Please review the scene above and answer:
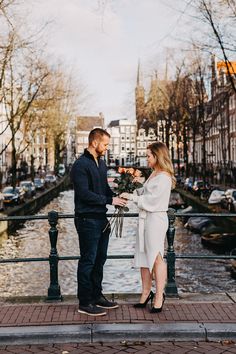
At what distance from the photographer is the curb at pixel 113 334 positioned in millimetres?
4805

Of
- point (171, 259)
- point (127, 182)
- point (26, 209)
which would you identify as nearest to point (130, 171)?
point (127, 182)

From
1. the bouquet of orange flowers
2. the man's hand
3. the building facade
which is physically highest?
the building facade

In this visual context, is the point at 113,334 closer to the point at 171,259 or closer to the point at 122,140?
the point at 171,259

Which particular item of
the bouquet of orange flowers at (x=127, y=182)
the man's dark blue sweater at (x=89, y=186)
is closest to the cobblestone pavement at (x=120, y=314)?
the bouquet of orange flowers at (x=127, y=182)

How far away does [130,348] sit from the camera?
15.4 ft

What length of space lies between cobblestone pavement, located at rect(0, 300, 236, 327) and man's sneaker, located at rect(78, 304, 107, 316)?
41 mm

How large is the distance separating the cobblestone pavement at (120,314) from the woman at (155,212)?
199mm

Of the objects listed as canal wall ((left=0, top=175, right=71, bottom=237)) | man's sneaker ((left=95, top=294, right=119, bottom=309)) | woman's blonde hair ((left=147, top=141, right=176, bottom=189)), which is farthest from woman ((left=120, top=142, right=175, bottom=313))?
canal wall ((left=0, top=175, right=71, bottom=237))

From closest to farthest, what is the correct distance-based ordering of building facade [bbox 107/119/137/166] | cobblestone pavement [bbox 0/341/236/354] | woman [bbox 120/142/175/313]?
cobblestone pavement [bbox 0/341/236/354] → woman [bbox 120/142/175/313] → building facade [bbox 107/119/137/166]

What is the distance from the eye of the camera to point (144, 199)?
526cm

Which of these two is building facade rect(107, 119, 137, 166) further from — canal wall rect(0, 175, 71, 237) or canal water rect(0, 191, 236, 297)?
canal water rect(0, 191, 236, 297)

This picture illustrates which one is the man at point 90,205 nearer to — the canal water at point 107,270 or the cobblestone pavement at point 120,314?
the cobblestone pavement at point 120,314

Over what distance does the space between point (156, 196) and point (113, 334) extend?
134 cm

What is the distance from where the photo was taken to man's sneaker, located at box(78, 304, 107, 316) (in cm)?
530
